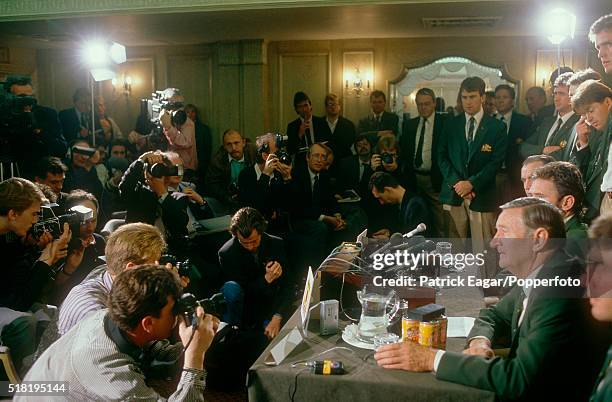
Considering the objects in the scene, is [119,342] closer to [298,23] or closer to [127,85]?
[298,23]

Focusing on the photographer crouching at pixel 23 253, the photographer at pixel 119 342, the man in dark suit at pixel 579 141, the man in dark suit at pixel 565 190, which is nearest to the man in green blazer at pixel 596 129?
the man in dark suit at pixel 579 141

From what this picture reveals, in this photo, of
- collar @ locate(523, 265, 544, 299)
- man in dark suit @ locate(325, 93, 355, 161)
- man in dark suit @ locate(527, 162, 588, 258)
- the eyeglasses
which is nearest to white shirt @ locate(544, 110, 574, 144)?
man in dark suit @ locate(527, 162, 588, 258)

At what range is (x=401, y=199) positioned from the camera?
13.7ft

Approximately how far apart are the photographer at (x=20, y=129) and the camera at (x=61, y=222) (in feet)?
3.62

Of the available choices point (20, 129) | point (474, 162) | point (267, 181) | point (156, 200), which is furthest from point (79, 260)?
point (474, 162)

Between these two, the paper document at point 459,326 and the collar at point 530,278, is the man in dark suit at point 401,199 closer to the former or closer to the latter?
the paper document at point 459,326

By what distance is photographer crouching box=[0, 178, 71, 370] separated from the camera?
2.75 meters

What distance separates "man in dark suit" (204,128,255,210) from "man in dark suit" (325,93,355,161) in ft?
2.74

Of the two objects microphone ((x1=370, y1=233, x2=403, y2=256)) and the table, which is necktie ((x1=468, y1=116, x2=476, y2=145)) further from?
the table

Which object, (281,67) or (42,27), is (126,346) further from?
(281,67)

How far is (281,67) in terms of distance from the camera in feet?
22.6

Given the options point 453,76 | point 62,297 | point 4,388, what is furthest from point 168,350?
point 453,76

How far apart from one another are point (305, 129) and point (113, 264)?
3.49 m

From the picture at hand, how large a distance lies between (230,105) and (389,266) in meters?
4.64
